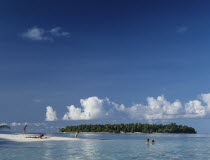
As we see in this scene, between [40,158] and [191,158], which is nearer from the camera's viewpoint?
[40,158]

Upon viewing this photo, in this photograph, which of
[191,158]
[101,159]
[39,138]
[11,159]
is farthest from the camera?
[39,138]

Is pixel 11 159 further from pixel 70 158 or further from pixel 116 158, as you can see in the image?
pixel 116 158

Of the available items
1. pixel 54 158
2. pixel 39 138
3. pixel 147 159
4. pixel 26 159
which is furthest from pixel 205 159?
pixel 39 138

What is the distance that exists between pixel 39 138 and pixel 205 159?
5825 centimetres

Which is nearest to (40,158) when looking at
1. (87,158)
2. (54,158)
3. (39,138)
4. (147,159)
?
(54,158)

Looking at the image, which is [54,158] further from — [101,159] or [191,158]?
[191,158]

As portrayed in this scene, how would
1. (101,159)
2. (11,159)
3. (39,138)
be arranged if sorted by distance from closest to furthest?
1. (11,159)
2. (101,159)
3. (39,138)

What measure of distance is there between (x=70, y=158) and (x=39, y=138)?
4870 cm

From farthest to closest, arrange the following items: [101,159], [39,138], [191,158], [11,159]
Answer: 1. [39,138]
2. [191,158]
3. [101,159]
4. [11,159]

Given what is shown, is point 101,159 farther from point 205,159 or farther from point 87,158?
point 205,159

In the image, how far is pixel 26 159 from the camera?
44375mm

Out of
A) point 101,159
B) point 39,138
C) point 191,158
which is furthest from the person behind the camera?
point 39,138

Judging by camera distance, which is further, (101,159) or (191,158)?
(191,158)

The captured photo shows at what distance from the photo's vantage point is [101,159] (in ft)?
155
